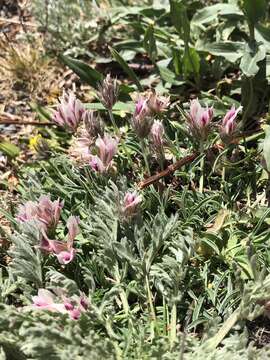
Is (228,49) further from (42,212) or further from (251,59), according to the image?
(42,212)

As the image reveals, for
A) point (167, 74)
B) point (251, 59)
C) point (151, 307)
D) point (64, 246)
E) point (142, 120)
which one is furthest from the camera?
point (167, 74)

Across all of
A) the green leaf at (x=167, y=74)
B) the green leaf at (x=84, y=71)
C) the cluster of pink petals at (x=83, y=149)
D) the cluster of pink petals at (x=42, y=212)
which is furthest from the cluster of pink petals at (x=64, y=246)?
the green leaf at (x=167, y=74)

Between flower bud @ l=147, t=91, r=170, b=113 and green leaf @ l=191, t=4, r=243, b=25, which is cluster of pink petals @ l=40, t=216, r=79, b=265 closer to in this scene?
flower bud @ l=147, t=91, r=170, b=113

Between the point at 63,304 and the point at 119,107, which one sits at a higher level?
the point at 119,107

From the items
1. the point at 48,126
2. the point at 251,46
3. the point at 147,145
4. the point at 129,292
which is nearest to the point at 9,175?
the point at 48,126

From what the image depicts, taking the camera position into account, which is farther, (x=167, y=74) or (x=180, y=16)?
(x=167, y=74)

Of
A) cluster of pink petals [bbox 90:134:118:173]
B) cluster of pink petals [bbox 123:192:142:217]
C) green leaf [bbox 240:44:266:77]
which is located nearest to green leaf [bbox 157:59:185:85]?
green leaf [bbox 240:44:266:77]

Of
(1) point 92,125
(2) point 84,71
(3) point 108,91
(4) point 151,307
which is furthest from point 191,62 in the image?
(4) point 151,307
